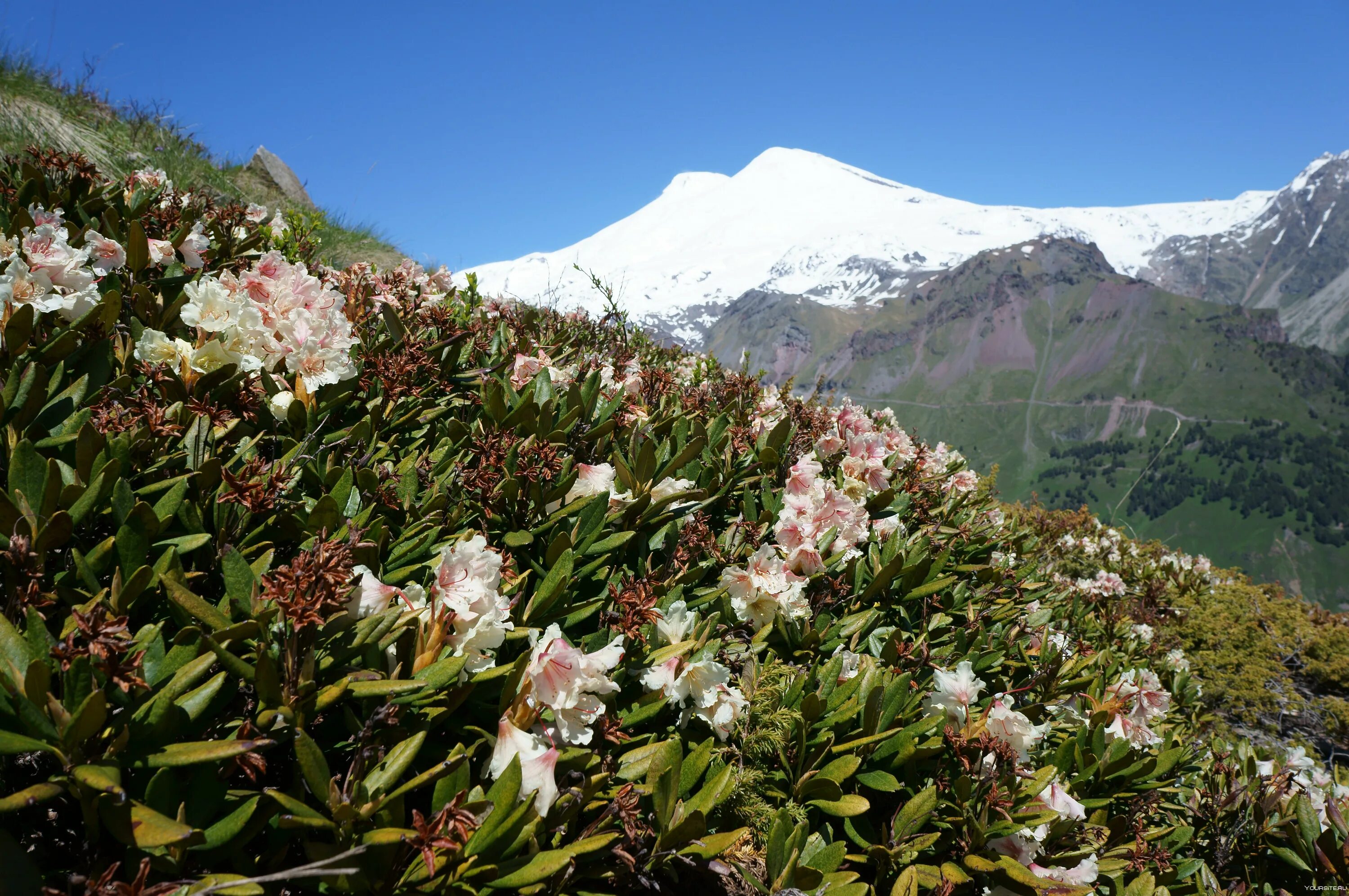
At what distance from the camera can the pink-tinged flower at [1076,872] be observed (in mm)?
1901

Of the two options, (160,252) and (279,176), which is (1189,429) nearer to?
(279,176)

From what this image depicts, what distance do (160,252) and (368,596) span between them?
1915mm

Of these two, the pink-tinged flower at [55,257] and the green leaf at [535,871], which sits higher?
the pink-tinged flower at [55,257]

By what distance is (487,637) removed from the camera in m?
1.47

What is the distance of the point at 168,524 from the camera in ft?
4.86

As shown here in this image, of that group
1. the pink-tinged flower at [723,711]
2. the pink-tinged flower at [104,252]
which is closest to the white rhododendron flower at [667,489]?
the pink-tinged flower at [723,711]

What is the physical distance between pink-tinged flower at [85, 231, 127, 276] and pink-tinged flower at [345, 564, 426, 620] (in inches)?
62.5

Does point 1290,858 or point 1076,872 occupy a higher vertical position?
point 1076,872

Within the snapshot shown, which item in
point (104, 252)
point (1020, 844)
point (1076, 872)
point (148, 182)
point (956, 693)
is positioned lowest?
point (1076, 872)

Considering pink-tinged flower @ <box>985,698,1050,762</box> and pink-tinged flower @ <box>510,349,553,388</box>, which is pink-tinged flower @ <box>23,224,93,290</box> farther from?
pink-tinged flower @ <box>985,698,1050,762</box>

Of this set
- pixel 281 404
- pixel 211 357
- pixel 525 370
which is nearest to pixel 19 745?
pixel 281 404

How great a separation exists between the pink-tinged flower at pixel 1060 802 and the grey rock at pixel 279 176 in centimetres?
984

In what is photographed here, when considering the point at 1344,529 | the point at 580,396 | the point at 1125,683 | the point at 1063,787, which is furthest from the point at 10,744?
the point at 1344,529

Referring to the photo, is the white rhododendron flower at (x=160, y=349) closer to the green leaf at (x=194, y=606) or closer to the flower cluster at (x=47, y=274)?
the flower cluster at (x=47, y=274)
